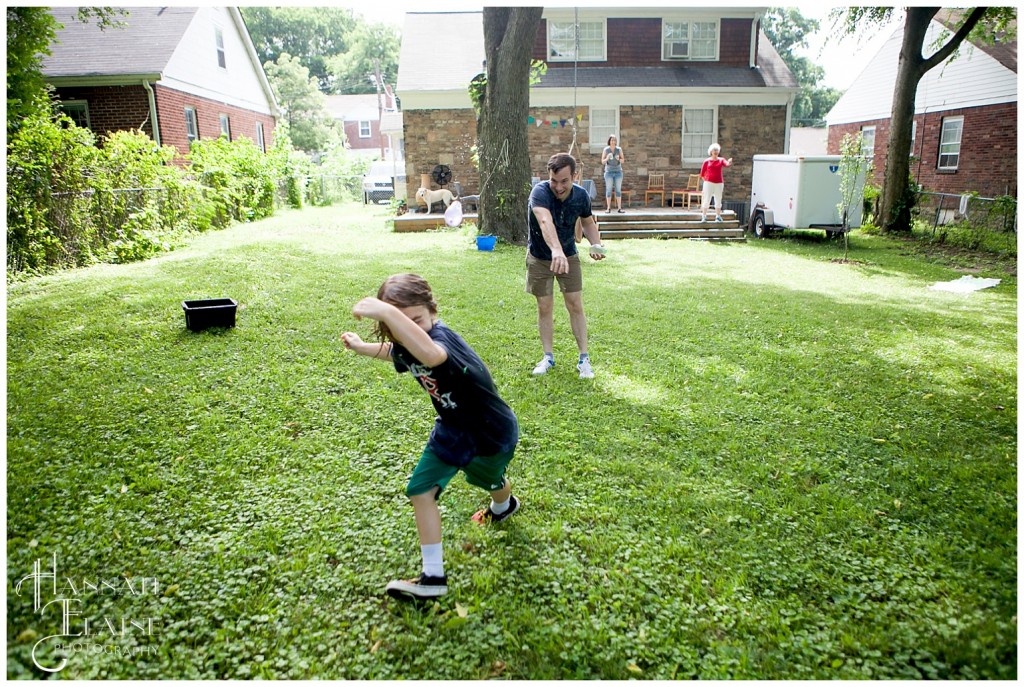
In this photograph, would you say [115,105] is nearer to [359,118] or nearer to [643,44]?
[643,44]

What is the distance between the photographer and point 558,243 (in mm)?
4945

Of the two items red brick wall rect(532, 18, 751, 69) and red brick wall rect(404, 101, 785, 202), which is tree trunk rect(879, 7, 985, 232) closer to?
red brick wall rect(404, 101, 785, 202)

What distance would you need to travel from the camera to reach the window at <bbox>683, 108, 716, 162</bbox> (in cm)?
1842

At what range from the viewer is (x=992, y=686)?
2.25 metres

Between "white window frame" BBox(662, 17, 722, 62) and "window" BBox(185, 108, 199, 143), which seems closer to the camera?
"white window frame" BBox(662, 17, 722, 62)

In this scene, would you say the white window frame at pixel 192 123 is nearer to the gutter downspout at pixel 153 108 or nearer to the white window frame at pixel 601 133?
the gutter downspout at pixel 153 108

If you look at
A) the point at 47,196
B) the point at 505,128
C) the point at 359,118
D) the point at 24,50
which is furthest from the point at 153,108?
the point at 359,118

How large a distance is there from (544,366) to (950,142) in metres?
20.2

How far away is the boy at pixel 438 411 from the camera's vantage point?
268 centimetres

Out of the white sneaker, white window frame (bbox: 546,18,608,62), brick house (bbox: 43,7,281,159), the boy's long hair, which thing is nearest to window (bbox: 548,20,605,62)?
white window frame (bbox: 546,18,608,62)

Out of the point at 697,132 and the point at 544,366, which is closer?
the point at 544,366

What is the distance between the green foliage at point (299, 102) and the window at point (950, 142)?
27.0m

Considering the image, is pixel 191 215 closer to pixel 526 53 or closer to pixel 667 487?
pixel 526 53

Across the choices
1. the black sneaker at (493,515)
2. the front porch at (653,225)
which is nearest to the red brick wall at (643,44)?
the front porch at (653,225)
